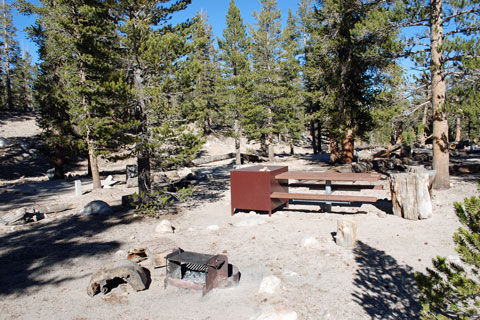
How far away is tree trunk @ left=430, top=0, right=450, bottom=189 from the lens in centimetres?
1082

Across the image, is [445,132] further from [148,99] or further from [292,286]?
[148,99]

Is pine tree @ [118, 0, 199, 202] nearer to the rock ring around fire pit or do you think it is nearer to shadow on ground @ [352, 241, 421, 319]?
the rock ring around fire pit

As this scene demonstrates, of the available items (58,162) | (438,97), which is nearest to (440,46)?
(438,97)

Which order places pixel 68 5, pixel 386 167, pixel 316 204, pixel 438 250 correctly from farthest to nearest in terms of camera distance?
pixel 386 167
pixel 68 5
pixel 316 204
pixel 438 250

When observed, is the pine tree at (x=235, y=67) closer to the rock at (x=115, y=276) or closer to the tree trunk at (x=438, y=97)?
the tree trunk at (x=438, y=97)

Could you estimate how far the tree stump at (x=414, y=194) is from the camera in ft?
26.9

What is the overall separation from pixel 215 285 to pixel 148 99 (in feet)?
21.5

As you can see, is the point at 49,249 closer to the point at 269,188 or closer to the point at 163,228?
the point at 163,228

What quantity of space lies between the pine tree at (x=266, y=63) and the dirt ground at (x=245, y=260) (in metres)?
15.7

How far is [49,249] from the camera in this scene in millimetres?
7863

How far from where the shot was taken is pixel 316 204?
1101 cm

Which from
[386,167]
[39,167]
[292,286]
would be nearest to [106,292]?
[292,286]

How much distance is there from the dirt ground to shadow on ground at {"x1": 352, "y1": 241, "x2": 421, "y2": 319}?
16mm

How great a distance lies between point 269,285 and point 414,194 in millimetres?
5367
